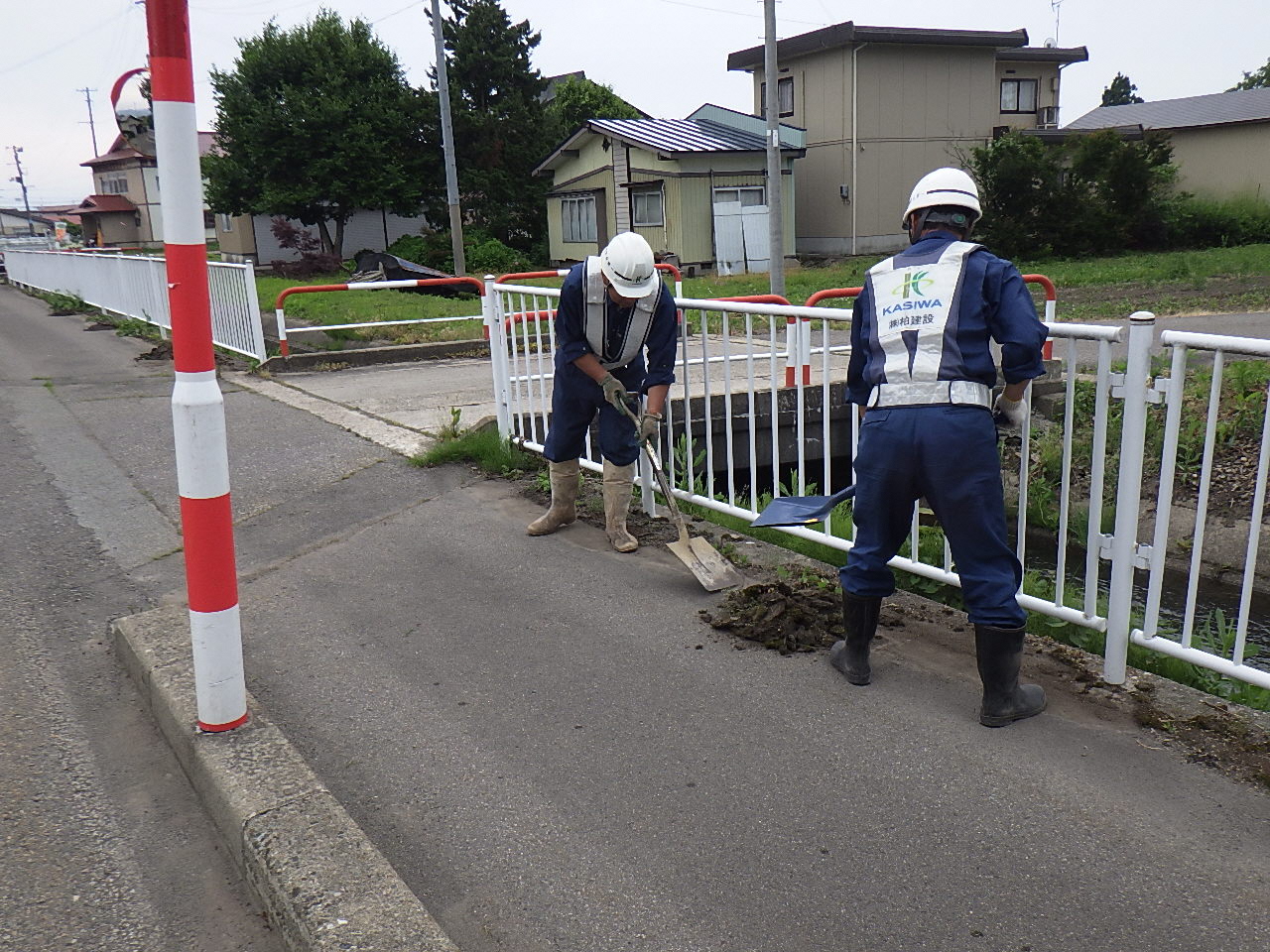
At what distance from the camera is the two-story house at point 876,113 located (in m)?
31.4

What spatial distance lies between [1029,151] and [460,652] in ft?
94.3

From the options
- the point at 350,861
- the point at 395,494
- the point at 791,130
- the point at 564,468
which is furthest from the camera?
the point at 791,130

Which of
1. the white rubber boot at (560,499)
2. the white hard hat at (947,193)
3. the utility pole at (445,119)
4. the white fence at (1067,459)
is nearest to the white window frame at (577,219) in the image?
the utility pole at (445,119)

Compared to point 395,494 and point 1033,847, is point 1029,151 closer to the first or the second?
point 395,494

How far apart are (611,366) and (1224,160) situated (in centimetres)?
3852

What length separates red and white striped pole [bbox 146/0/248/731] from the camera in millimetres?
3057

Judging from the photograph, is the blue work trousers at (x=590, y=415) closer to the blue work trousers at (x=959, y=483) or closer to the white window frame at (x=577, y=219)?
the blue work trousers at (x=959, y=483)

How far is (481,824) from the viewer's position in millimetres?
3131

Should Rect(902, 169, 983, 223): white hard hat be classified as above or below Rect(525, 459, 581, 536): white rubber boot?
above

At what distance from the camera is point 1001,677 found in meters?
3.56

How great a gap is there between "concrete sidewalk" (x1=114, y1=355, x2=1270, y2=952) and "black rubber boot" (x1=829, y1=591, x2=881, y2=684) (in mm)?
94

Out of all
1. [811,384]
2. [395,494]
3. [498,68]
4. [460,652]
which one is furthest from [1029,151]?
[460,652]

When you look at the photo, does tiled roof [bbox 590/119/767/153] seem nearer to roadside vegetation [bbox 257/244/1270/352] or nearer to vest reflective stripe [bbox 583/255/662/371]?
roadside vegetation [bbox 257/244/1270/352]

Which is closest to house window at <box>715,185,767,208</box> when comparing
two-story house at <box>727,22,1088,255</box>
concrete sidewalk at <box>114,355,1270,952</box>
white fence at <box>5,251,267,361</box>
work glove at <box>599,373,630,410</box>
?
two-story house at <box>727,22,1088,255</box>
